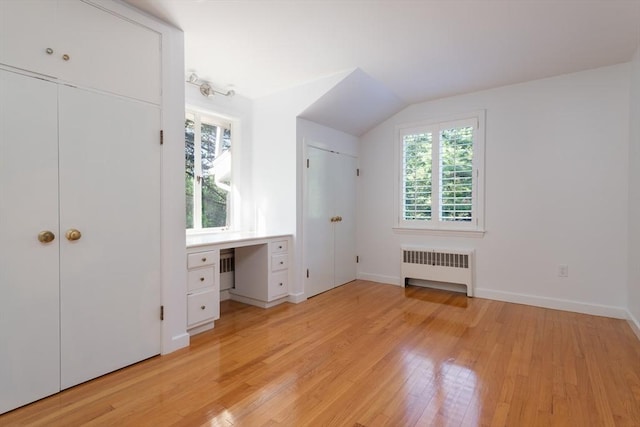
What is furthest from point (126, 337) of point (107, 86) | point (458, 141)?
point (458, 141)

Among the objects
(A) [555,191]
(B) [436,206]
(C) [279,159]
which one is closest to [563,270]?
(A) [555,191]

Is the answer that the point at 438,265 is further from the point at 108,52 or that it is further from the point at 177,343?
the point at 108,52

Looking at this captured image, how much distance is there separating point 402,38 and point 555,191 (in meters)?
2.34

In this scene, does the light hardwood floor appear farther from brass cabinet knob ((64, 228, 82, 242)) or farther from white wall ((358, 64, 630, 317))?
brass cabinet knob ((64, 228, 82, 242))

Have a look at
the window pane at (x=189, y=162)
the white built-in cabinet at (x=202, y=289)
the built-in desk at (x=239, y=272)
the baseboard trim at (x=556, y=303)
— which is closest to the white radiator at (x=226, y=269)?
the built-in desk at (x=239, y=272)

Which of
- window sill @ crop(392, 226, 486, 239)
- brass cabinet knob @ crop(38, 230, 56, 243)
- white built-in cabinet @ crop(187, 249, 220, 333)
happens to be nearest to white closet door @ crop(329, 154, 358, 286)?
window sill @ crop(392, 226, 486, 239)

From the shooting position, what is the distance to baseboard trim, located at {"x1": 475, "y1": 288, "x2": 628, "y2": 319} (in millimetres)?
3146

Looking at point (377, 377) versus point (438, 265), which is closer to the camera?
point (377, 377)

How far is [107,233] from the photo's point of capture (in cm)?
208

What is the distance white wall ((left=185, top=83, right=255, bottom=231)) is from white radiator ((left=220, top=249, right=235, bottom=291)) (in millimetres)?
394

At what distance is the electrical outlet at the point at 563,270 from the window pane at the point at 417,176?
1.46m

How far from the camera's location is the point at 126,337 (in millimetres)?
2166

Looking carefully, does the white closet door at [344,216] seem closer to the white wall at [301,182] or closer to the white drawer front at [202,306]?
the white wall at [301,182]

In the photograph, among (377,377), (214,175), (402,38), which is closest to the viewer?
(377,377)
